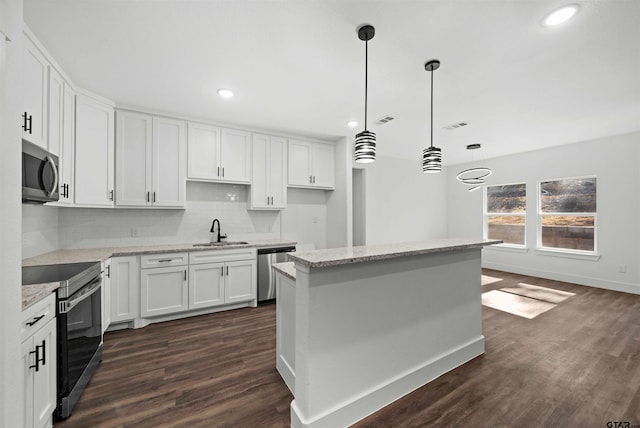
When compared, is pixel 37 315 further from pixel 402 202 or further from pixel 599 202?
pixel 599 202

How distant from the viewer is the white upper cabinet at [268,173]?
4.13 m

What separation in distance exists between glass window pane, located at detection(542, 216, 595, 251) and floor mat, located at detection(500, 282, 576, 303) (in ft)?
3.93

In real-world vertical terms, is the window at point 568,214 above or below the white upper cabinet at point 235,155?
below

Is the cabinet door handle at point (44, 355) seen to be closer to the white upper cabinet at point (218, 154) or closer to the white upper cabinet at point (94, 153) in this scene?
the white upper cabinet at point (94, 153)

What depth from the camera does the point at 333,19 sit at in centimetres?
186

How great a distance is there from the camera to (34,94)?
2.09 m

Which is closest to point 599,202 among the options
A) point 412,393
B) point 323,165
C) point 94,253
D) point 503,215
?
point 503,215

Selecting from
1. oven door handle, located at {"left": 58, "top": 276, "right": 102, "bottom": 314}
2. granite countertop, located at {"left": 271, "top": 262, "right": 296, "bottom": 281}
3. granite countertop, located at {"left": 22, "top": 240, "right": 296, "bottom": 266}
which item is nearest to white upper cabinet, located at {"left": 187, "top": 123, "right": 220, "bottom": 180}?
granite countertop, located at {"left": 22, "top": 240, "right": 296, "bottom": 266}

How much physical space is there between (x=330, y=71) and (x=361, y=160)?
3.21 feet

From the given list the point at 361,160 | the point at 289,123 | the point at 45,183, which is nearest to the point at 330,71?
the point at 361,160

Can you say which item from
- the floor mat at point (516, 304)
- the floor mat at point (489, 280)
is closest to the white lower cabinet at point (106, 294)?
the floor mat at point (516, 304)

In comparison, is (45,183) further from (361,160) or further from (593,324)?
(593,324)

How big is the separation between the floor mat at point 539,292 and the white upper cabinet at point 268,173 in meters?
4.21

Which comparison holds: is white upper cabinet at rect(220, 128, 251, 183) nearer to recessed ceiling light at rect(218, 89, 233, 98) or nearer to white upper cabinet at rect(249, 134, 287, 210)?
white upper cabinet at rect(249, 134, 287, 210)
